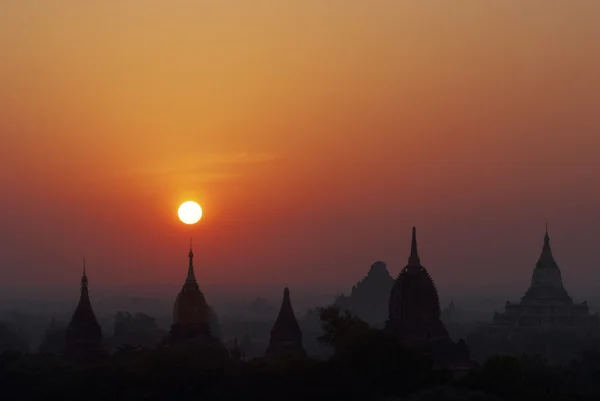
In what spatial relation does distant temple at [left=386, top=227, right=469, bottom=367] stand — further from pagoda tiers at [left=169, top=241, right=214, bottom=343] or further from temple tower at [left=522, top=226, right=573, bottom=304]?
temple tower at [left=522, top=226, right=573, bottom=304]

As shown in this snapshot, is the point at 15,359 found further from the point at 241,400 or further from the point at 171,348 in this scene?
the point at 241,400

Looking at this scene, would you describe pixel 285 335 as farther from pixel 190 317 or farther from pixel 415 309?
pixel 415 309

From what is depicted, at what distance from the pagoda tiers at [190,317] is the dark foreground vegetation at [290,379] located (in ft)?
41.5

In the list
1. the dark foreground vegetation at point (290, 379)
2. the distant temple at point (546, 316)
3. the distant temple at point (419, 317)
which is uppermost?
the distant temple at point (546, 316)

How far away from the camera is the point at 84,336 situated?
246 ft

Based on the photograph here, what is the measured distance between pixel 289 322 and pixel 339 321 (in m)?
10.6

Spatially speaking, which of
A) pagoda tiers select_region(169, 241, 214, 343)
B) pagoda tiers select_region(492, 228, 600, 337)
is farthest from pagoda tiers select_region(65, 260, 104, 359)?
pagoda tiers select_region(492, 228, 600, 337)

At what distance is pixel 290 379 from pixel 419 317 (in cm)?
1689

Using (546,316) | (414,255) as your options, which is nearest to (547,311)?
(546,316)

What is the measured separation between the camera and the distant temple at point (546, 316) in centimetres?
13088

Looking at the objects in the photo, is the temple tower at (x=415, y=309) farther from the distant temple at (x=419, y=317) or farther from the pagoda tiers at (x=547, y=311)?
the pagoda tiers at (x=547, y=311)

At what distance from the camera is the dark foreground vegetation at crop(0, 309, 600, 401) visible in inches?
2389

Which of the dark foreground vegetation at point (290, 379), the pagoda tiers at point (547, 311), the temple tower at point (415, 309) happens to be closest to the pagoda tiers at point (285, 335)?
the temple tower at point (415, 309)

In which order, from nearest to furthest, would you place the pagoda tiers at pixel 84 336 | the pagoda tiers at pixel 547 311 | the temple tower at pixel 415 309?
1. the pagoda tiers at pixel 84 336
2. the temple tower at pixel 415 309
3. the pagoda tiers at pixel 547 311
